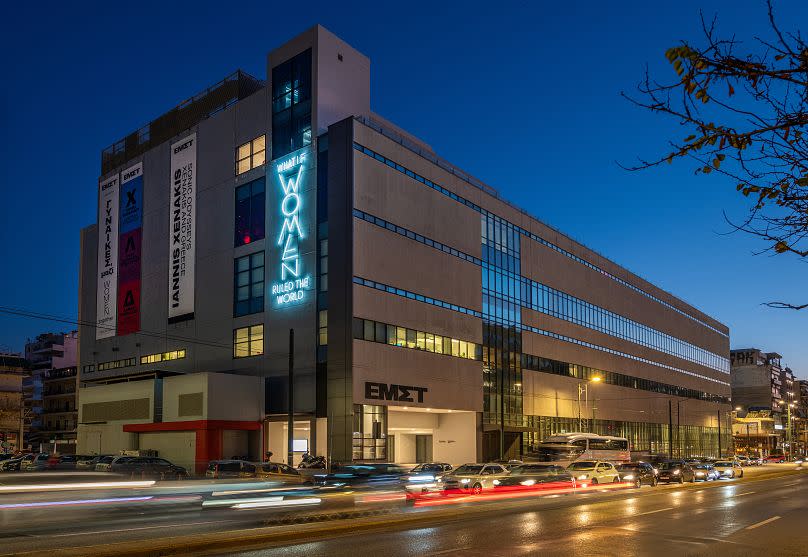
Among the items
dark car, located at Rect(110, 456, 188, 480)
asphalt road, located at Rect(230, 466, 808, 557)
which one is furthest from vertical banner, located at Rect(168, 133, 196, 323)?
asphalt road, located at Rect(230, 466, 808, 557)

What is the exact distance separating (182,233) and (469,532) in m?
56.6

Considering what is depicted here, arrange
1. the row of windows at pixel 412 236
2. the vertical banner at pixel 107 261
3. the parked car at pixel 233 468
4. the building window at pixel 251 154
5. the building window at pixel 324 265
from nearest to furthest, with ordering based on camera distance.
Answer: the parked car at pixel 233 468
the building window at pixel 324 265
the row of windows at pixel 412 236
the building window at pixel 251 154
the vertical banner at pixel 107 261

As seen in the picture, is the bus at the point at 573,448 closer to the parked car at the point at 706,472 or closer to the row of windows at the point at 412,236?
the parked car at the point at 706,472

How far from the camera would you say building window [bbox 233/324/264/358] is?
204 ft

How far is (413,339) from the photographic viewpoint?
61375 millimetres

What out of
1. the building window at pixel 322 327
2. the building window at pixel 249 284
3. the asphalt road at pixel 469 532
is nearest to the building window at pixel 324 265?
the building window at pixel 322 327

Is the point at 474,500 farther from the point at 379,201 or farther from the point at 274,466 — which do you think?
the point at 379,201

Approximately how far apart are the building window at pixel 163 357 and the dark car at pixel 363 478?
142 feet

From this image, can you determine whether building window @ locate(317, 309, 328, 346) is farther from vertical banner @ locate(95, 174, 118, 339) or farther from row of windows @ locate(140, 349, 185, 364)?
vertical banner @ locate(95, 174, 118, 339)

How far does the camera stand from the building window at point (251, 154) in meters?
65.4

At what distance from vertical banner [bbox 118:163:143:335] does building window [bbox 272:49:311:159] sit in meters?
20.7

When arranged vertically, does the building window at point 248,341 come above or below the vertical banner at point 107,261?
below

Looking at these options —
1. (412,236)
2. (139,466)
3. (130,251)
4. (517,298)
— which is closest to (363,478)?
(139,466)

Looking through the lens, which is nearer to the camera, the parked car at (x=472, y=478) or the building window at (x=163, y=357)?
the parked car at (x=472, y=478)
